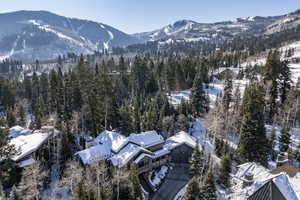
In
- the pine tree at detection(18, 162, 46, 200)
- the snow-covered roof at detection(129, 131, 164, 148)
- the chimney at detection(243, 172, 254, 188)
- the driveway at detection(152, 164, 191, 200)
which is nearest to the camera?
the pine tree at detection(18, 162, 46, 200)

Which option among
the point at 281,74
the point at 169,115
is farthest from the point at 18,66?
the point at 281,74

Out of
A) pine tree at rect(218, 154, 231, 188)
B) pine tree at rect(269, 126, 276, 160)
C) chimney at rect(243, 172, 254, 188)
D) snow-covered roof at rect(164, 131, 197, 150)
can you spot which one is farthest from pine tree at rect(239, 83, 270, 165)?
chimney at rect(243, 172, 254, 188)

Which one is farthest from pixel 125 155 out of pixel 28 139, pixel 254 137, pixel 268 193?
pixel 254 137

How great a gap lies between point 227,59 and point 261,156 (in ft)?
237

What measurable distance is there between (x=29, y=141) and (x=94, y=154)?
1116 cm

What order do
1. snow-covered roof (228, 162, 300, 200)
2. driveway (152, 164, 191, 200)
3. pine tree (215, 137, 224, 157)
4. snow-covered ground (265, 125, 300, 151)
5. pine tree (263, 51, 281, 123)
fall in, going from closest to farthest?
snow-covered roof (228, 162, 300, 200), driveway (152, 164, 191, 200), pine tree (215, 137, 224, 157), snow-covered ground (265, 125, 300, 151), pine tree (263, 51, 281, 123)

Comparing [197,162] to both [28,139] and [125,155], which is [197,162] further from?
[28,139]

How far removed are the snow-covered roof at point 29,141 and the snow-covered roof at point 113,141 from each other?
8400 mm

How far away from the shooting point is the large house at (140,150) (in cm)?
3062

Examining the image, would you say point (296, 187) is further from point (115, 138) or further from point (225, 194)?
point (115, 138)

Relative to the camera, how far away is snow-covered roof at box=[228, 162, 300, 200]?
18953 millimetres

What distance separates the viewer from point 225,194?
2703 cm

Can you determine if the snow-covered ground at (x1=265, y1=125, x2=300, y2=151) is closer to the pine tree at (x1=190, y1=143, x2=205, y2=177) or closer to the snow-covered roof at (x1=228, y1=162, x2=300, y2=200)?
the snow-covered roof at (x1=228, y1=162, x2=300, y2=200)

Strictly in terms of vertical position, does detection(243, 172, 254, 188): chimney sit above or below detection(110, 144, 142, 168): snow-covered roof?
above
